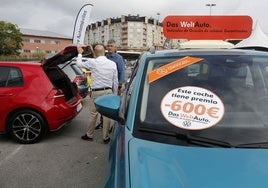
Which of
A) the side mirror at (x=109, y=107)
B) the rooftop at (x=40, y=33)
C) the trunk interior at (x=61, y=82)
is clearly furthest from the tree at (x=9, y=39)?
the side mirror at (x=109, y=107)

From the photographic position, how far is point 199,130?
8.16ft

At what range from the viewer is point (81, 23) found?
1267 cm

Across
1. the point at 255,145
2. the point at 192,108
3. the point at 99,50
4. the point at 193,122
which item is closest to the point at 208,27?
the point at 99,50

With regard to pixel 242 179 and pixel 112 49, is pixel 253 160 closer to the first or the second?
pixel 242 179

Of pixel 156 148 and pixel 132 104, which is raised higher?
pixel 132 104

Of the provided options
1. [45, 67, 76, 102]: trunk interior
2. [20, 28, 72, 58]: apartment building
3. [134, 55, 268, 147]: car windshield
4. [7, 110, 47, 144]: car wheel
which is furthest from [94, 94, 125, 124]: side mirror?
[20, 28, 72, 58]: apartment building

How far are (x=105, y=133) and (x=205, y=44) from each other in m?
2.25

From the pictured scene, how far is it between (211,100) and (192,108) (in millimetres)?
174

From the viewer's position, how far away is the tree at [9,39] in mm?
85000

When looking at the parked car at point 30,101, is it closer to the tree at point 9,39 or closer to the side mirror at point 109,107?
the side mirror at point 109,107

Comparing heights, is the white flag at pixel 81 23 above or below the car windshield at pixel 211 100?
above

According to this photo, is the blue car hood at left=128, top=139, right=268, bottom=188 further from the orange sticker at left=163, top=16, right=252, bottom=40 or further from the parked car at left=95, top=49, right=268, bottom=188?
the orange sticker at left=163, top=16, right=252, bottom=40

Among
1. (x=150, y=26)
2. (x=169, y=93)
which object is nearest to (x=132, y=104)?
(x=169, y=93)

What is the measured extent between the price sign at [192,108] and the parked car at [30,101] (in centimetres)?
385
